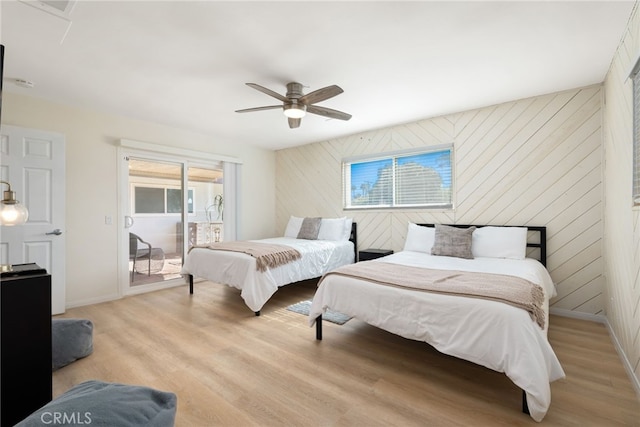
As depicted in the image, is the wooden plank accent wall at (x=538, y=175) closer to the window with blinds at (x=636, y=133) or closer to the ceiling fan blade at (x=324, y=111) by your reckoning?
the window with blinds at (x=636, y=133)

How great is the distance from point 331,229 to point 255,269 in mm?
1829

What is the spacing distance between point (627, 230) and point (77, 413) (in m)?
3.39

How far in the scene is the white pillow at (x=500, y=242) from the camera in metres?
3.18

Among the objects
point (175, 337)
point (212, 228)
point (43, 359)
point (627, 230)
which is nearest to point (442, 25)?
point (627, 230)

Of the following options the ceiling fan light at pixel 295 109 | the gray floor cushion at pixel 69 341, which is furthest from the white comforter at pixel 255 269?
the ceiling fan light at pixel 295 109

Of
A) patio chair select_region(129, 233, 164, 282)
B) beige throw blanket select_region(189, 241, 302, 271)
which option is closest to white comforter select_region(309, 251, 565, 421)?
beige throw blanket select_region(189, 241, 302, 271)

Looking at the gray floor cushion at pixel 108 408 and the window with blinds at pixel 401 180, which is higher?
the window with blinds at pixel 401 180

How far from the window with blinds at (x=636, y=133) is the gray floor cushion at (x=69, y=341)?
13.6 feet

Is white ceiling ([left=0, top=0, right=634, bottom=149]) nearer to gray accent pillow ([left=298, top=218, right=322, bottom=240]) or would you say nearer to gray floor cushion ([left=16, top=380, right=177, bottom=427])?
gray accent pillow ([left=298, top=218, right=322, bottom=240])

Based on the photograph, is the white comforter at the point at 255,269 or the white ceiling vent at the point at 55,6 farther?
the white comforter at the point at 255,269

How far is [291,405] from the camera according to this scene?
1740 mm

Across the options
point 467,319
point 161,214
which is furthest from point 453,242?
point 161,214

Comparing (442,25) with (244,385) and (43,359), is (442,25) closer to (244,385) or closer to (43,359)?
(244,385)

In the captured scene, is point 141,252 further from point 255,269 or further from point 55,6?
point 55,6
